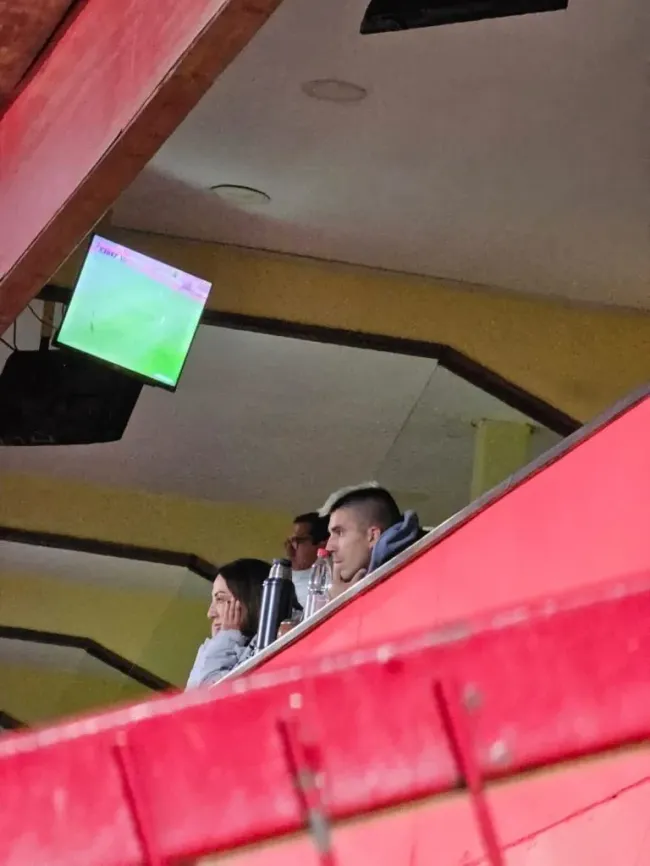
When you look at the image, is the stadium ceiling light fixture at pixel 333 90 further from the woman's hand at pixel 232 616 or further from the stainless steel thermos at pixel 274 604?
the woman's hand at pixel 232 616

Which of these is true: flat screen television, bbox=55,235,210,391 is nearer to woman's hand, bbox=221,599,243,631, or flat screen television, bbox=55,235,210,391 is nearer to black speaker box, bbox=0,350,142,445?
black speaker box, bbox=0,350,142,445

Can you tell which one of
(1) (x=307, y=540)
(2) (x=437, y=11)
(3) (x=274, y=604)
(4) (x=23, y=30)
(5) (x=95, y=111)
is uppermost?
(4) (x=23, y=30)

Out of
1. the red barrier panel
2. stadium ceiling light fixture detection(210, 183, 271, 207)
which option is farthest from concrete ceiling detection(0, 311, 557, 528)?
the red barrier panel

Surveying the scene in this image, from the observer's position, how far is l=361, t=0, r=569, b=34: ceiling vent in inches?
112

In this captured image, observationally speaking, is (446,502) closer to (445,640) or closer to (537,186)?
(537,186)

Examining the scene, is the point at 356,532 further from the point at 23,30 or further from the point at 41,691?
the point at 41,691

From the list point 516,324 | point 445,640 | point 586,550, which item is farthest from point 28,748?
point 516,324

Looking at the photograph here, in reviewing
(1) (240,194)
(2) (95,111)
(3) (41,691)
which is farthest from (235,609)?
(3) (41,691)

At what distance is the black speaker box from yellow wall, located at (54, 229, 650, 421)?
484 millimetres

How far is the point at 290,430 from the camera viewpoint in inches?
239

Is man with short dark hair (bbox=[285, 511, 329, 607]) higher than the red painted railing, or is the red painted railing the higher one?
man with short dark hair (bbox=[285, 511, 329, 607])

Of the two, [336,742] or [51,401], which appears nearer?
[336,742]

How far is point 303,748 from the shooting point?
0.57m

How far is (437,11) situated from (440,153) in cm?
86
